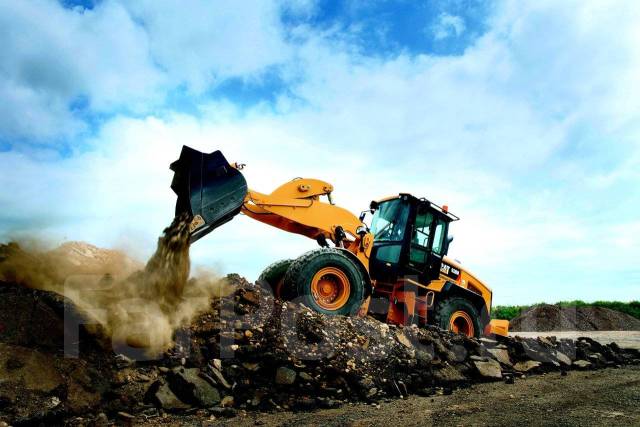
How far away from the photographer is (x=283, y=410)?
5.33m

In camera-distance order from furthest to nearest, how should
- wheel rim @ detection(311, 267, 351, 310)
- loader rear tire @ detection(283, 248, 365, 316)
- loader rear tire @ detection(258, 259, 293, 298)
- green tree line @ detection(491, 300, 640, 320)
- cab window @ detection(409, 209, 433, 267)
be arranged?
1. green tree line @ detection(491, 300, 640, 320)
2. cab window @ detection(409, 209, 433, 267)
3. loader rear tire @ detection(258, 259, 293, 298)
4. wheel rim @ detection(311, 267, 351, 310)
5. loader rear tire @ detection(283, 248, 365, 316)

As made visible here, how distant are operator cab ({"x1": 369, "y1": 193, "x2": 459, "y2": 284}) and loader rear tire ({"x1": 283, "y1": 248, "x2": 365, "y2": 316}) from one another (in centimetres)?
137

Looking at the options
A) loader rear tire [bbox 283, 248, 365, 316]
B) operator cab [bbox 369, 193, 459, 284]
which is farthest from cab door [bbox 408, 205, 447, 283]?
loader rear tire [bbox 283, 248, 365, 316]

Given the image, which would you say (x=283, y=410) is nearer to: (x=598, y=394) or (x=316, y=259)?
(x=316, y=259)

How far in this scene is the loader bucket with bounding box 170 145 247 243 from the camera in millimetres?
6727

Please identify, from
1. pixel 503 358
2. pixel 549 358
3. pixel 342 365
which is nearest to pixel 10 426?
pixel 342 365

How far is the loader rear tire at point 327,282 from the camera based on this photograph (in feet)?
24.8

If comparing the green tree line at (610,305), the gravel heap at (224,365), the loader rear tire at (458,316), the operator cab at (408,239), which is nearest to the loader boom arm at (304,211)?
the operator cab at (408,239)

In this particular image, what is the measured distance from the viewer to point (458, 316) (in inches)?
401

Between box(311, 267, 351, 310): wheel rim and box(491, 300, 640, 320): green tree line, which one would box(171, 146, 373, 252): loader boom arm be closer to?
box(311, 267, 351, 310): wheel rim

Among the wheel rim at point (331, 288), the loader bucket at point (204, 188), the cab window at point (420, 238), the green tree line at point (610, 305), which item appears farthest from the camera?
the green tree line at point (610, 305)

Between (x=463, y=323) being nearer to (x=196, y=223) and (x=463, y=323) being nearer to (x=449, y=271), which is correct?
(x=449, y=271)

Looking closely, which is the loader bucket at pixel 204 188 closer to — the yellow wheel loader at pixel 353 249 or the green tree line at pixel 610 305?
the yellow wheel loader at pixel 353 249

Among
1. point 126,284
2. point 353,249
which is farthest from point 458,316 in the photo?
point 126,284
